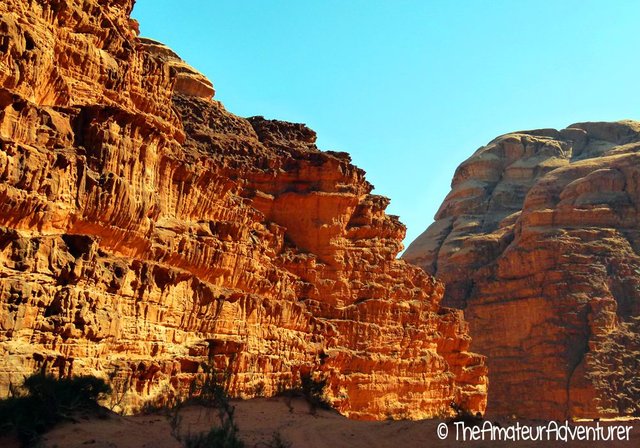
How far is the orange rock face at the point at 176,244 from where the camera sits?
1602 cm

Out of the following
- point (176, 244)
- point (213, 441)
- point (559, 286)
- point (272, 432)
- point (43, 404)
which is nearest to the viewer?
point (213, 441)

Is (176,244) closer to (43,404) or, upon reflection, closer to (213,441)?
(43,404)

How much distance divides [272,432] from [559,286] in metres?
51.1

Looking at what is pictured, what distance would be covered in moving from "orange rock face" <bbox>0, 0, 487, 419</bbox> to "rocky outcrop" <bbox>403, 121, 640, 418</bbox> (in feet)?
58.9

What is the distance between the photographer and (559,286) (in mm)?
60594

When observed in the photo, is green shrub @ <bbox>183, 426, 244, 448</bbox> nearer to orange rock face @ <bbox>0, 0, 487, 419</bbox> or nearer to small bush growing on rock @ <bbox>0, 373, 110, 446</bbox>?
small bush growing on rock @ <bbox>0, 373, 110, 446</bbox>

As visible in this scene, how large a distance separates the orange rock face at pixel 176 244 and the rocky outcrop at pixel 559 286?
1796cm

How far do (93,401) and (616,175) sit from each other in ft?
207

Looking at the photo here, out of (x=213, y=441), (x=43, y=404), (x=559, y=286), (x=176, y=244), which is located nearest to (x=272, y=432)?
(x=213, y=441)

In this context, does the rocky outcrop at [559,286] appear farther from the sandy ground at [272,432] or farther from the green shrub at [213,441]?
the green shrub at [213,441]

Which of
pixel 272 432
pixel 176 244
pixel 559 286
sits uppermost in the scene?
pixel 559 286

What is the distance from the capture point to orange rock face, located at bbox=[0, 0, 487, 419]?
16016 mm

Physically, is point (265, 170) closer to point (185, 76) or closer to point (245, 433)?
point (185, 76)

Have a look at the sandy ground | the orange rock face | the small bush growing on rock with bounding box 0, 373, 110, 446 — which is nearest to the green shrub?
the sandy ground
